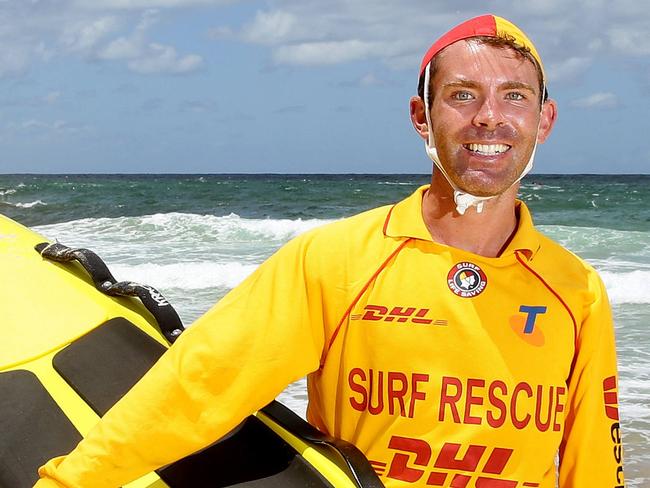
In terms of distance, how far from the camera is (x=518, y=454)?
140 cm

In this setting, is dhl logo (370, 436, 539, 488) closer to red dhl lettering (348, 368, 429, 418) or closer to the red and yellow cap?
red dhl lettering (348, 368, 429, 418)

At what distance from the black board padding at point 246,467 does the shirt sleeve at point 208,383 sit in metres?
0.21

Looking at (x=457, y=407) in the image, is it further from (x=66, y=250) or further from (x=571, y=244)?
(x=571, y=244)

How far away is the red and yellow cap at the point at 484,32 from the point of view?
4.50 feet

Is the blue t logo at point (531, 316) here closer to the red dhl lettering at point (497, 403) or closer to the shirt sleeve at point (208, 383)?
the red dhl lettering at point (497, 403)

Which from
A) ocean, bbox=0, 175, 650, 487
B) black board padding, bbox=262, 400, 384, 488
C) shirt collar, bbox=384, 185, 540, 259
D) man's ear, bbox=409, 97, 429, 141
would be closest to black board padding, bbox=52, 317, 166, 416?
black board padding, bbox=262, 400, 384, 488

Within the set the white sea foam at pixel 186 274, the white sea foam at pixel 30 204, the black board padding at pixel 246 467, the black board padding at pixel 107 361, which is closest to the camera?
the black board padding at pixel 246 467

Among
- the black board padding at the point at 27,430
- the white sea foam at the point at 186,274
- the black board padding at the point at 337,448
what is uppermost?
the black board padding at the point at 337,448

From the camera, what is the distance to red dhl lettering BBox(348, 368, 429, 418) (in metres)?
1.37

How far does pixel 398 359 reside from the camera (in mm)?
1372

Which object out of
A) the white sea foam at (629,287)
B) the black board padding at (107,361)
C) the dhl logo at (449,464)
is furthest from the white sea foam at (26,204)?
the dhl logo at (449,464)

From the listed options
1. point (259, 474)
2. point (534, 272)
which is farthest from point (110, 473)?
point (534, 272)

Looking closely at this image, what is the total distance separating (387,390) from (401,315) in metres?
0.13

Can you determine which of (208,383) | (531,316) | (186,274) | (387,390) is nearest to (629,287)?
(186,274)
